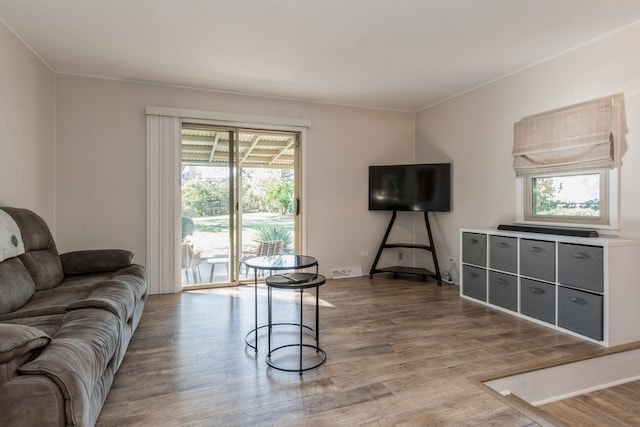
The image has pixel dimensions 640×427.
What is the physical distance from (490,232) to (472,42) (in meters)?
1.94

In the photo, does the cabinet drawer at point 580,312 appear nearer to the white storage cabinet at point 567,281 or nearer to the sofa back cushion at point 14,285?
the white storage cabinet at point 567,281

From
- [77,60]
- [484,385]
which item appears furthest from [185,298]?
[484,385]

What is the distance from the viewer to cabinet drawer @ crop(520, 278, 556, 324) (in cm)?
310

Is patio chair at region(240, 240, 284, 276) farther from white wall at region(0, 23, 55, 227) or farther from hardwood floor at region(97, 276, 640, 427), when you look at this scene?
white wall at region(0, 23, 55, 227)

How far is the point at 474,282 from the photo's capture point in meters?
3.95

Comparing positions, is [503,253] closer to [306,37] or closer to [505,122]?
[505,122]

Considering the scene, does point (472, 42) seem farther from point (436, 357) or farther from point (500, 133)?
point (436, 357)

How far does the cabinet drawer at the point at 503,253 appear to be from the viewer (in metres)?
3.47

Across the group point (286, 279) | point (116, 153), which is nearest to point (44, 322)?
point (286, 279)

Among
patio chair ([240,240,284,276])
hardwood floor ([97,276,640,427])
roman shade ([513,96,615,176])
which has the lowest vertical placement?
hardwood floor ([97,276,640,427])

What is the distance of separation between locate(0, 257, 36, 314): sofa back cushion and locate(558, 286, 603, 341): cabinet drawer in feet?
13.7

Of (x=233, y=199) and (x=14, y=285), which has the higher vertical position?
(x=233, y=199)

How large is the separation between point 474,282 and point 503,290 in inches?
15.6

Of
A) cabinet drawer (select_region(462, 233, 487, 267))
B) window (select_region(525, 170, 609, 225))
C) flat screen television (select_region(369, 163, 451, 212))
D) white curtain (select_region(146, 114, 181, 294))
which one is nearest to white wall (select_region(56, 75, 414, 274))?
white curtain (select_region(146, 114, 181, 294))
